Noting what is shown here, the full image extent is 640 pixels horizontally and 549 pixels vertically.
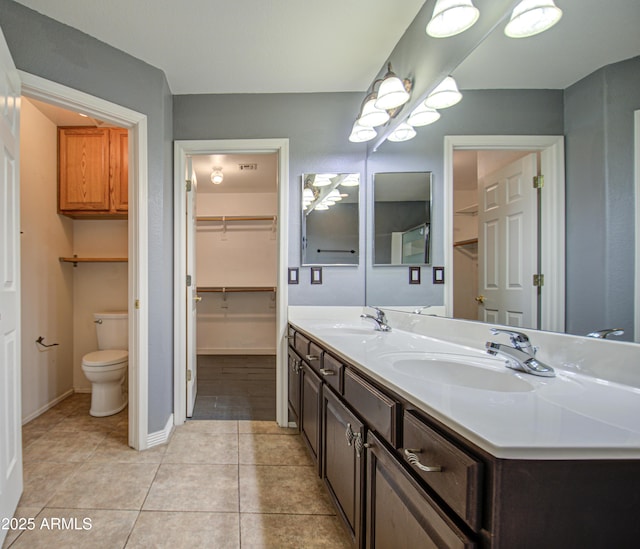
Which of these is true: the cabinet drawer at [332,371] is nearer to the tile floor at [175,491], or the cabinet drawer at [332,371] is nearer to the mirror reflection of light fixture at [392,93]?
the tile floor at [175,491]

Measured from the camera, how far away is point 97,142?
262 cm

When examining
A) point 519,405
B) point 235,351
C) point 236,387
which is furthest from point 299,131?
point 235,351

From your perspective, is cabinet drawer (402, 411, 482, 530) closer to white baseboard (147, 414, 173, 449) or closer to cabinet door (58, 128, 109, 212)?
white baseboard (147, 414, 173, 449)

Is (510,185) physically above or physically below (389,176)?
below

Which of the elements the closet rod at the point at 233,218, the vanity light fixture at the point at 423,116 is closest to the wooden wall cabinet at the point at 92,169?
the closet rod at the point at 233,218

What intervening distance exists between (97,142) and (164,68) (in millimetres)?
1083

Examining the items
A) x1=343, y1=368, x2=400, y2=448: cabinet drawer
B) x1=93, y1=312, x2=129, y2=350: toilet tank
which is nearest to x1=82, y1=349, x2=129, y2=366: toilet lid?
x1=93, y1=312, x2=129, y2=350: toilet tank

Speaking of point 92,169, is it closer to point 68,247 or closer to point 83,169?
point 83,169

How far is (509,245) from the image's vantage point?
1117 mm

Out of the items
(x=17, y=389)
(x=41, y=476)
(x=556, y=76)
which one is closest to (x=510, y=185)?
(x=556, y=76)

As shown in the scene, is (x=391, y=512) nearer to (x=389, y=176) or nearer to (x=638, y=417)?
(x=638, y=417)

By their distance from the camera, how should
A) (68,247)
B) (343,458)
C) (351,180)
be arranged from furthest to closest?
(68,247) < (351,180) < (343,458)

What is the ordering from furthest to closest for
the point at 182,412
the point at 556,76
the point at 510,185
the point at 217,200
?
the point at 217,200
the point at 182,412
the point at 510,185
the point at 556,76

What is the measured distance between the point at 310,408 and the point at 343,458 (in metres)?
0.50
